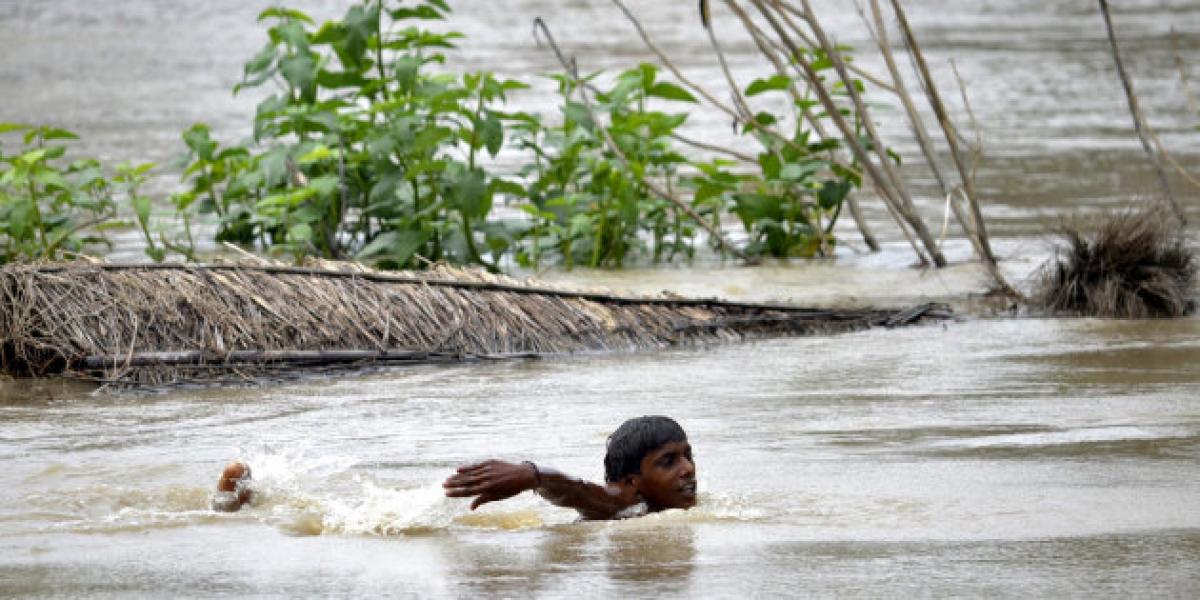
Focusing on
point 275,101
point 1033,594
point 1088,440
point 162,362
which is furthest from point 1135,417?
point 275,101

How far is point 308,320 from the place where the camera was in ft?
25.0

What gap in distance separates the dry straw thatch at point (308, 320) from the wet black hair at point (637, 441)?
279 cm

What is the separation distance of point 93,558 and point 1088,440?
3147 mm

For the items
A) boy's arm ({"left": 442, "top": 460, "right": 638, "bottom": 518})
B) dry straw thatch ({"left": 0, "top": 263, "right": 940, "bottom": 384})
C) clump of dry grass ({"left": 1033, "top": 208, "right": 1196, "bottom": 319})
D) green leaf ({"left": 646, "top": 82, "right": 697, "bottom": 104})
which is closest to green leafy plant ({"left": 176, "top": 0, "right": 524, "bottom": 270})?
green leaf ({"left": 646, "top": 82, "right": 697, "bottom": 104})

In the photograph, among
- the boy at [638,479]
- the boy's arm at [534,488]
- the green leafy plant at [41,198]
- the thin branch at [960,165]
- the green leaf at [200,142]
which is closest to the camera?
the boy's arm at [534,488]

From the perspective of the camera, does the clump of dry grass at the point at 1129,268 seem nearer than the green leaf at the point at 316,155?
Yes

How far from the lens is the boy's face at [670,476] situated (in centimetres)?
480

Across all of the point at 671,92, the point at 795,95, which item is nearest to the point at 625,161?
the point at 671,92

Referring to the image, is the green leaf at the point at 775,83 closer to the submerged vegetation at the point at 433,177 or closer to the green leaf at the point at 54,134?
the submerged vegetation at the point at 433,177

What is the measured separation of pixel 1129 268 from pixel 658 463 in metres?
4.33

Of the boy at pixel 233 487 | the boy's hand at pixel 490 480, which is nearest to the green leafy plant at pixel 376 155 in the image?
the boy at pixel 233 487

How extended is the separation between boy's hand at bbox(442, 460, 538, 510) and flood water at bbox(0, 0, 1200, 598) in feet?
0.58

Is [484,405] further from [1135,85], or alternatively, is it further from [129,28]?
[129,28]

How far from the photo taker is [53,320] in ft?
23.8
